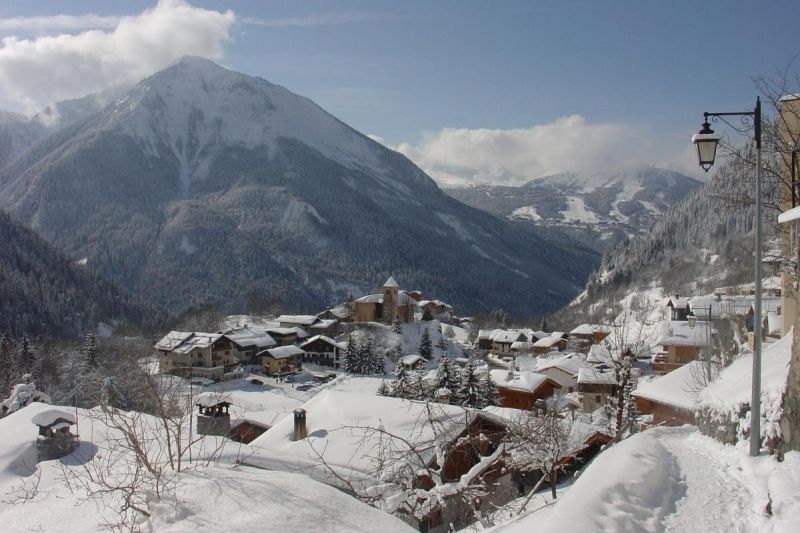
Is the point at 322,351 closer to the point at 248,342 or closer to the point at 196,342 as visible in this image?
the point at 248,342

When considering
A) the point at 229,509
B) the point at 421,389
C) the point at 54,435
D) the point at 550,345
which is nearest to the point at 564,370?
the point at 550,345

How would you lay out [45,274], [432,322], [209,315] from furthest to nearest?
[45,274] → [209,315] → [432,322]

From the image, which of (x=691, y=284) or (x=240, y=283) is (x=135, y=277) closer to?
(x=240, y=283)

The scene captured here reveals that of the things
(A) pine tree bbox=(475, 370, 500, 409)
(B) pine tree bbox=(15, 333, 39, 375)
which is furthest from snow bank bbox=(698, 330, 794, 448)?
(B) pine tree bbox=(15, 333, 39, 375)

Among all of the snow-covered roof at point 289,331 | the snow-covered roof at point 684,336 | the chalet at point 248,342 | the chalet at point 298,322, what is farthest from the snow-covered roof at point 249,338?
the snow-covered roof at point 684,336

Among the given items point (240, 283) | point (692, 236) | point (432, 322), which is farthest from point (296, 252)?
point (692, 236)

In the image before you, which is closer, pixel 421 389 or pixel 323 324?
pixel 421 389
